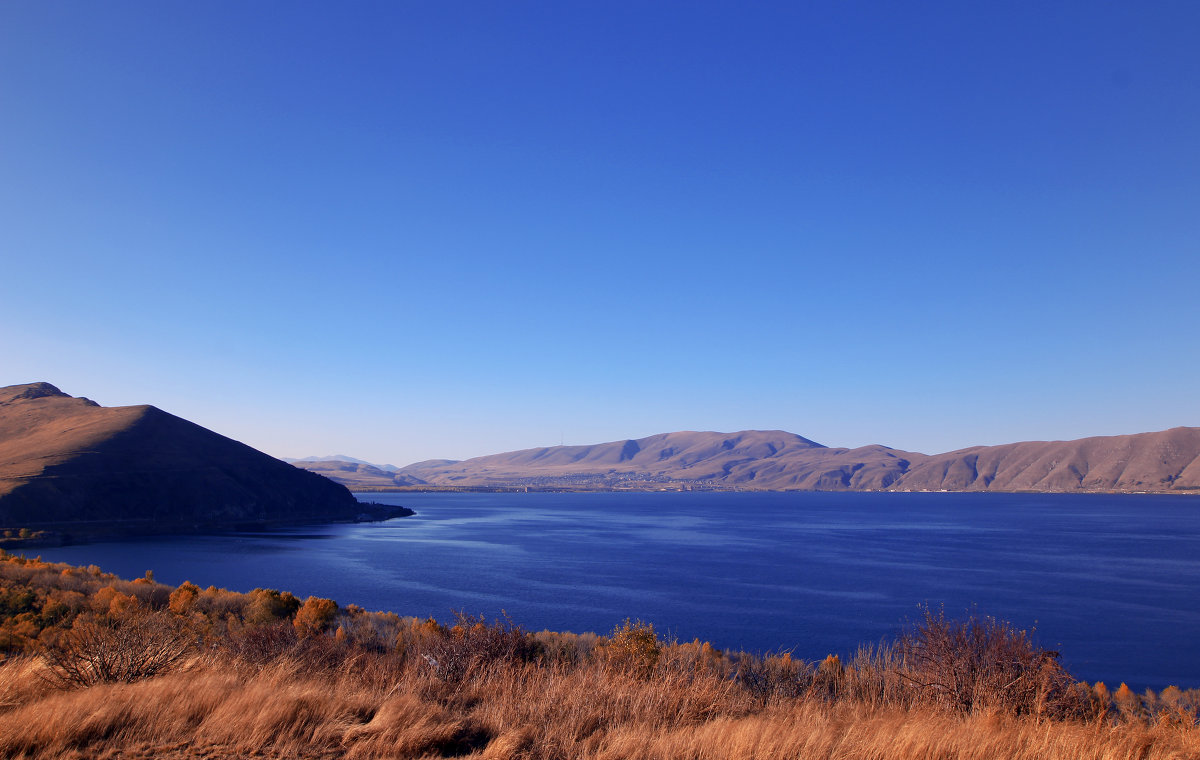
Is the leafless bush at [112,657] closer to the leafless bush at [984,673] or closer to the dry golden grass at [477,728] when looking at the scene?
the dry golden grass at [477,728]

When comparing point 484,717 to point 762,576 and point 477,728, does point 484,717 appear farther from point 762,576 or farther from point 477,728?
point 762,576

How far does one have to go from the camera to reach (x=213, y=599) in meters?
29.4

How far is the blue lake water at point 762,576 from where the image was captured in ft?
121

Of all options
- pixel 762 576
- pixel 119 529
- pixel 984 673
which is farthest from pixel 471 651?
pixel 119 529

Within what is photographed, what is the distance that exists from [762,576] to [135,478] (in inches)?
3317

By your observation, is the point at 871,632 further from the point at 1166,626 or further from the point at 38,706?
the point at 38,706

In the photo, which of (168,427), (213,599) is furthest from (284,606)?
(168,427)

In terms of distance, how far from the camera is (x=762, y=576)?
56688 mm

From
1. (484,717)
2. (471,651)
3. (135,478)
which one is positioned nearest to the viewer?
(484,717)

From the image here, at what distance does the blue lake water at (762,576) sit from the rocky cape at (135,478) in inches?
377

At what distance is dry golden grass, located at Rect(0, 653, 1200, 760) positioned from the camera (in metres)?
4.89

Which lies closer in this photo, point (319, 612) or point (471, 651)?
point (471, 651)

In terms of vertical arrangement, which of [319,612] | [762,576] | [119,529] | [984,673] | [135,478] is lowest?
[762,576]

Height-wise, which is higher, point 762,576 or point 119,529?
point 119,529
